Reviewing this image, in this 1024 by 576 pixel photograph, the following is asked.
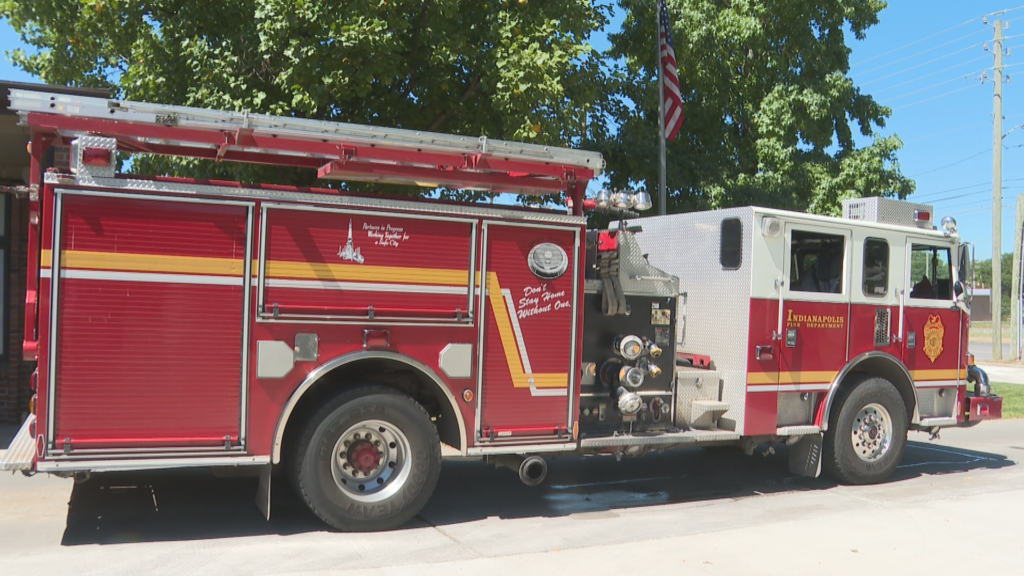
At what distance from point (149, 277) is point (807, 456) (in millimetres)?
6201

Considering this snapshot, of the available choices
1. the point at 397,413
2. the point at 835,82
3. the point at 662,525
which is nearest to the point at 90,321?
the point at 397,413

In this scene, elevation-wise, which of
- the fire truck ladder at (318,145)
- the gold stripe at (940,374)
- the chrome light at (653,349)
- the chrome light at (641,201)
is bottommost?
the gold stripe at (940,374)

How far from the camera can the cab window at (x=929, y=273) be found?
877cm

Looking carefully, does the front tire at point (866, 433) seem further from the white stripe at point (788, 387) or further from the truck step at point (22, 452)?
the truck step at point (22, 452)

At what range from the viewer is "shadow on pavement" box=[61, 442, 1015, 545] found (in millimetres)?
6309

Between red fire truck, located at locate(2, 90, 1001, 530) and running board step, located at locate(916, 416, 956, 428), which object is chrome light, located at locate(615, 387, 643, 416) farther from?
running board step, located at locate(916, 416, 956, 428)

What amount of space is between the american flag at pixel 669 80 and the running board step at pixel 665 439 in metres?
6.92

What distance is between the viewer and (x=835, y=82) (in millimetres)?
14680

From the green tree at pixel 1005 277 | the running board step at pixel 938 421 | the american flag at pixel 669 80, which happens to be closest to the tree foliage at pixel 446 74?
the american flag at pixel 669 80

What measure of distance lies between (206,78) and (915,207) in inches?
309

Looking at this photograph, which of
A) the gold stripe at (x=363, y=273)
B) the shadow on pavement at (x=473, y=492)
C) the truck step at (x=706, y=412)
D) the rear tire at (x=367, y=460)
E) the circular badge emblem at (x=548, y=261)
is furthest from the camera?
the truck step at (x=706, y=412)

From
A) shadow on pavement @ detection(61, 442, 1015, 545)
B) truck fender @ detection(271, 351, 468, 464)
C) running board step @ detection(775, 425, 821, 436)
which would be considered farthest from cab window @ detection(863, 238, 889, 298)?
truck fender @ detection(271, 351, 468, 464)

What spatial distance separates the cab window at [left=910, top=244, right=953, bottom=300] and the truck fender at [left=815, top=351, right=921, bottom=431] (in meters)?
0.77

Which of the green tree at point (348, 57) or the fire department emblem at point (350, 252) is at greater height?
the green tree at point (348, 57)
